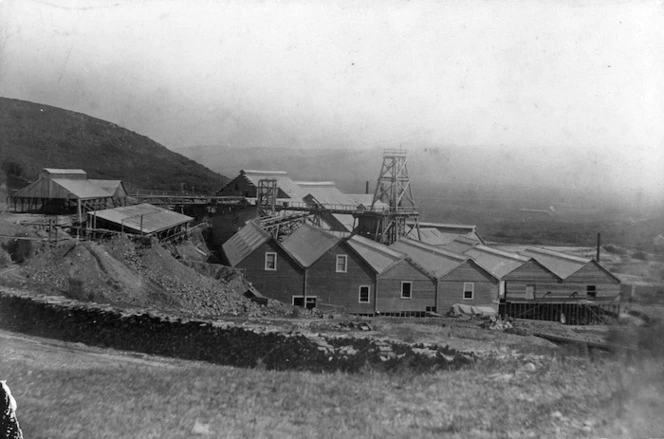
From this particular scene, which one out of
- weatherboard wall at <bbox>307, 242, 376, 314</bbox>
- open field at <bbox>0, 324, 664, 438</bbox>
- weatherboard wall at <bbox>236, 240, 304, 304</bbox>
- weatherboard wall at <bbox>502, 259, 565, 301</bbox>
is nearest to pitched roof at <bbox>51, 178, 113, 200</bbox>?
weatherboard wall at <bbox>236, 240, 304, 304</bbox>

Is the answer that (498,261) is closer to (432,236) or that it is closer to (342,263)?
(342,263)

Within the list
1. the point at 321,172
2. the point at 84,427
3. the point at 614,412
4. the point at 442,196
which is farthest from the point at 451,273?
the point at 442,196

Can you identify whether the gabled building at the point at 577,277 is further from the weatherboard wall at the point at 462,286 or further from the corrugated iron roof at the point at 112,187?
the corrugated iron roof at the point at 112,187

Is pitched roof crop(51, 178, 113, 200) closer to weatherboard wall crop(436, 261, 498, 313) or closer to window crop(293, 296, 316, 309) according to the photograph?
window crop(293, 296, 316, 309)

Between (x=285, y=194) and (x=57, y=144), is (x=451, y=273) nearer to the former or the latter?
(x=285, y=194)

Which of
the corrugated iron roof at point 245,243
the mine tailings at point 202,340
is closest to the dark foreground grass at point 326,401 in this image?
the mine tailings at point 202,340

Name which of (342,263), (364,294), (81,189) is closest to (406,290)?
(364,294)
